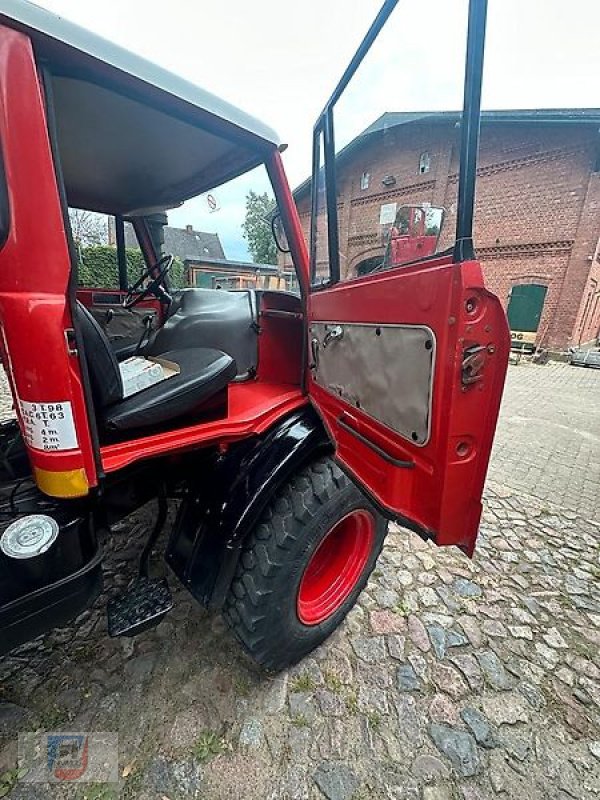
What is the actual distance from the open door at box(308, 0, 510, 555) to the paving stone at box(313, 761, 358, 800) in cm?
101

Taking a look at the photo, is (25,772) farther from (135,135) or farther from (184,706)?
(135,135)

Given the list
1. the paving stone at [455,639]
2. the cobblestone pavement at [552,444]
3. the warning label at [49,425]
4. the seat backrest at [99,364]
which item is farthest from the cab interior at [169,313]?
the cobblestone pavement at [552,444]

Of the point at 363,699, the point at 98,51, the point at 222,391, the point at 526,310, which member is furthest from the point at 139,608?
the point at 526,310

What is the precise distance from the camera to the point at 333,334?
150 centimetres

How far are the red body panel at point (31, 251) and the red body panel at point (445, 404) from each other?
3.06 ft

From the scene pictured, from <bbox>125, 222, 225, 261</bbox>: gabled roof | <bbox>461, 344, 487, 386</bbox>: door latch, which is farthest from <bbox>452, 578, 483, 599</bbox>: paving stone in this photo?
<bbox>125, 222, 225, 261</bbox>: gabled roof

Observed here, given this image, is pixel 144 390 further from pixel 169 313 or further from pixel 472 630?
pixel 472 630

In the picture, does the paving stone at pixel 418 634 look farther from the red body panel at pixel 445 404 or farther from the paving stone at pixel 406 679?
the red body panel at pixel 445 404

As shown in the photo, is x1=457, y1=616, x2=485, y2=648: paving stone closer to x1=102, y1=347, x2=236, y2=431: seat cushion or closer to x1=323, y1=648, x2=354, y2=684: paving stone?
x1=323, y1=648, x2=354, y2=684: paving stone

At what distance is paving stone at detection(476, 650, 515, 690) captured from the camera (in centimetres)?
165

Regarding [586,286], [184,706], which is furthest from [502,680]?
[586,286]

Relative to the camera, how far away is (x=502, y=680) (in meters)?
1.67

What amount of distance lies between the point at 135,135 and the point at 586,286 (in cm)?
1284

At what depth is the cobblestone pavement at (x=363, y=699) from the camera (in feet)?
4.29
